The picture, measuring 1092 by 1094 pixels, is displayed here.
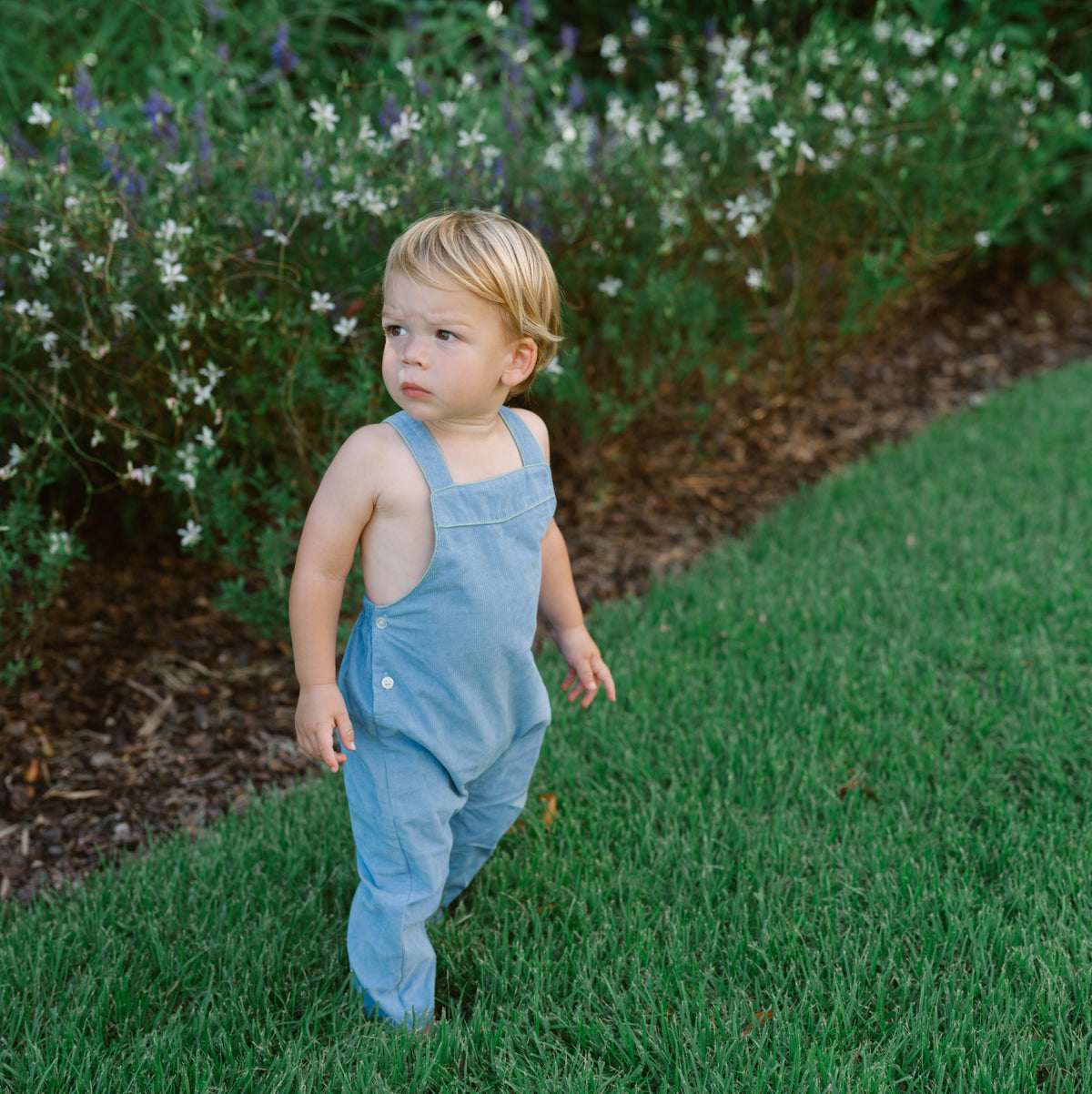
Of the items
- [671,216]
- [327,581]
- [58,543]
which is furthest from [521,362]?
[671,216]

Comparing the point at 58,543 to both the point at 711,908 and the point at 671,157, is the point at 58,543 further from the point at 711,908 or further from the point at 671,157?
the point at 671,157

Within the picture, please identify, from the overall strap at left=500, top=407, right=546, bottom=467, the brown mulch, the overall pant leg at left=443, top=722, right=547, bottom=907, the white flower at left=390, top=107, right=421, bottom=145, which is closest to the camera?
the overall strap at left=500, top=407, right=546, bottom=467

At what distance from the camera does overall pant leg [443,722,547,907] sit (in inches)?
82.0

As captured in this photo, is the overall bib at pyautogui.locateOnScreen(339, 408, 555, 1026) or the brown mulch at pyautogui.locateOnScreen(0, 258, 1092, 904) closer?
the overall bib at pyautogui.locateOnScreen(339, 408, 555, 1026)

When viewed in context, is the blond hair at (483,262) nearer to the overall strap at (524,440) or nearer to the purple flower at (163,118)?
the overall strap at (524,440)

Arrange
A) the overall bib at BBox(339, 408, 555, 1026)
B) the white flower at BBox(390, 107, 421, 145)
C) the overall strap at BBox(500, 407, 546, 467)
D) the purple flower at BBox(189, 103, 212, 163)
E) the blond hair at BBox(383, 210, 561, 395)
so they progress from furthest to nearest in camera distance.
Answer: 1. the purple flower at BBox(189, 103, 212, 163)
2. the white flower at BBox(390, 107, 421, 145)
3. the overall strap at BBox(500, 407, 546, 467)
4. the overall bib at BBox(339, 408, 555, 1026)
5. the blond hair at BBox(383, 210, 561, 395)

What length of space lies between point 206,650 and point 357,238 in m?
1.33

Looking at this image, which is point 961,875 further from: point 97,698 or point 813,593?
Result: point 97,698

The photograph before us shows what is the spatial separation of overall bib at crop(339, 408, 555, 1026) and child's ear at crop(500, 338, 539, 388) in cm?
12

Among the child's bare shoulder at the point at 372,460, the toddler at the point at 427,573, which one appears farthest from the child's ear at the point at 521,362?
the child's bare shoulder at the point at 372,460

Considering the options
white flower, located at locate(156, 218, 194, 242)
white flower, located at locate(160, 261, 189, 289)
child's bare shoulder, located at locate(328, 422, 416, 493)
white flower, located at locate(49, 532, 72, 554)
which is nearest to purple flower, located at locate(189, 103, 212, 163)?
white flower, located at locate(156, 218, 194, 242)

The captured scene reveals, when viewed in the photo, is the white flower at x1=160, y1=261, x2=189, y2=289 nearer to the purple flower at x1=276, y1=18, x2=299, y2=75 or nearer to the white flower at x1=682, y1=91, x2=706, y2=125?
the purple flower at x1=276, y1=18, x2=299, y2=75

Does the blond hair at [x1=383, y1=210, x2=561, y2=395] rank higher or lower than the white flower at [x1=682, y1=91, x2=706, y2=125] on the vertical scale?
lower

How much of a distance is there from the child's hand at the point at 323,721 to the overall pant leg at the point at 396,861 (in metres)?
0.08
